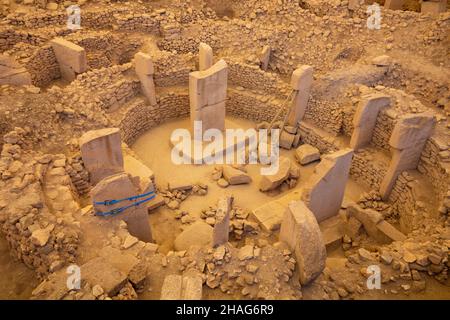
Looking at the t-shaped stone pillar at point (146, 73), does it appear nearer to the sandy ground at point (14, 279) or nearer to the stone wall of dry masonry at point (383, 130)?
the sandy ground at point (14, 279)

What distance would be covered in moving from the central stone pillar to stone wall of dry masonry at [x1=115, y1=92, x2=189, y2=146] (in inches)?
56.5

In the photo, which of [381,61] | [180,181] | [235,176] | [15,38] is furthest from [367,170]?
[15,38]

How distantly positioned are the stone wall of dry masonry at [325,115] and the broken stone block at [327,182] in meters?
2.59

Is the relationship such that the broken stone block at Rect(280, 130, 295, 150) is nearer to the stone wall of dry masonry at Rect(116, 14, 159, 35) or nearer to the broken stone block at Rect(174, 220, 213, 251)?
the broken stone block at Rect(174, 220, 213, 251)

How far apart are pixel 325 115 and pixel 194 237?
16.1ft

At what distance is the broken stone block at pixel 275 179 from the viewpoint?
25.1 ft

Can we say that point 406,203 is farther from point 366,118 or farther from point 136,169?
point 136,169

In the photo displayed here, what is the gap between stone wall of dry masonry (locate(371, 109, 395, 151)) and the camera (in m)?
7.60

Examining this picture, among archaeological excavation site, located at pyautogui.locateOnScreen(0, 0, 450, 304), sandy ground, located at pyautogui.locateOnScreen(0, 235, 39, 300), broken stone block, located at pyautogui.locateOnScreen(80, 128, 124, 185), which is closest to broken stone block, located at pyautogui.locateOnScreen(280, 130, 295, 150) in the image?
archaeological excavation site, located at pyautogui.locateOnScreen(0, 0, 450, 304)

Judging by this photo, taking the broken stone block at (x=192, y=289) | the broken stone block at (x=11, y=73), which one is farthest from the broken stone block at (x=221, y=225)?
the broken stone block at (x=11, y=73)

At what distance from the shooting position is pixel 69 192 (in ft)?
18.1
